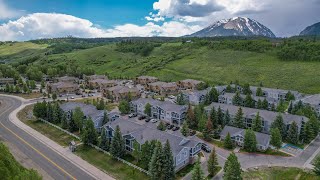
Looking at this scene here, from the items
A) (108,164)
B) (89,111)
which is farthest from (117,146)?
(89,111)

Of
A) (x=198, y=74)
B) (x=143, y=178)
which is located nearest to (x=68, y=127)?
(x=143, y=178)

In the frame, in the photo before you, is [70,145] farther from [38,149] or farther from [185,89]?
[185,89]

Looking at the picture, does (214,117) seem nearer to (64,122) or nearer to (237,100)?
(237,100)

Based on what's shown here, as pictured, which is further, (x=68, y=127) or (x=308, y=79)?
(x=308, y=79)

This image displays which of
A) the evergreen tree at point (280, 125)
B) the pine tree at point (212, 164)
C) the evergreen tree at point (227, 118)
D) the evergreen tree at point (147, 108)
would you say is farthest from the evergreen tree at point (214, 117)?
Answer: the pine tree at point (212, 164)

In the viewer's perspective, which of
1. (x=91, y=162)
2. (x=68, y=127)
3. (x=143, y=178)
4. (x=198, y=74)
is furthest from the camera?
(x=198, y=74)

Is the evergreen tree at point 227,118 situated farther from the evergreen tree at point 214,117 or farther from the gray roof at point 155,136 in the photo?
the gray roof at point 155,136
